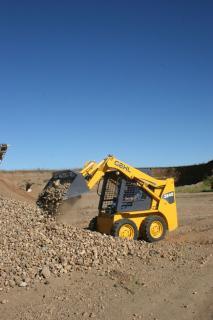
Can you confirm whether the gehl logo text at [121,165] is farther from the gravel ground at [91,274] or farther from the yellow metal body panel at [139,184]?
the gravel ground at [91,274]

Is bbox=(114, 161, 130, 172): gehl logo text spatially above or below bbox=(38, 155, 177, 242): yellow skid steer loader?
above

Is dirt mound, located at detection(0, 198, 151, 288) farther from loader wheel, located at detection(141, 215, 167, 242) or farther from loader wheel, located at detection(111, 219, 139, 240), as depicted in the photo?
loader wheel, located at detection(141, 215, 167, 242)

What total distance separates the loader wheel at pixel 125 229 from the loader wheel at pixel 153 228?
0.24 m

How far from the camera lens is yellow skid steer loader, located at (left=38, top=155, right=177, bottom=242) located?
12241 mm

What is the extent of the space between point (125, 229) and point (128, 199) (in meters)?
0.81

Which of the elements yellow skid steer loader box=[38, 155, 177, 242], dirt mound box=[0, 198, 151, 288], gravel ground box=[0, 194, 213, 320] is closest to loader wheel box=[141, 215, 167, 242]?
yellow skid steer loader box=[38, 155, 177, 242]

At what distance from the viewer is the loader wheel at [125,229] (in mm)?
12078

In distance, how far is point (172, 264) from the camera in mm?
10094

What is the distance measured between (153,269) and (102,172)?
3.44m

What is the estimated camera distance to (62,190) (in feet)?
38.1

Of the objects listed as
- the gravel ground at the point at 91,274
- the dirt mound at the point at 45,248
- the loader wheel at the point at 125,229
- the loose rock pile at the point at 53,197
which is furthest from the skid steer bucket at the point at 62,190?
the loader wheel at the point at 125,229

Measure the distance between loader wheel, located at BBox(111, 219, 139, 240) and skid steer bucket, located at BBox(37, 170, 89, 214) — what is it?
1195mm

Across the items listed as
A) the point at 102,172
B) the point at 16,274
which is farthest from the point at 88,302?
the point at 102,172

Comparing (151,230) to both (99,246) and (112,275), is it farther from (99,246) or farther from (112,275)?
(112,275)
